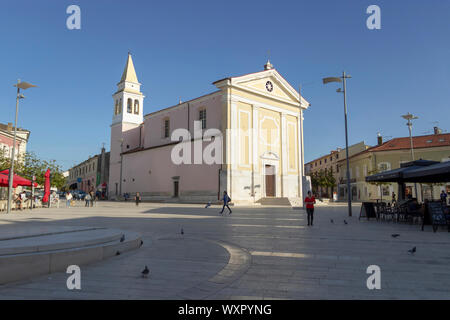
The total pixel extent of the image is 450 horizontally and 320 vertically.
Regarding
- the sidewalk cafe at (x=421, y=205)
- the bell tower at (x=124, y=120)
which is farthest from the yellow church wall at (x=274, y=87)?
the sidewalk cafe at (x=421, y=205)

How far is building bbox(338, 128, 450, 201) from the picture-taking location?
39406 millimetres

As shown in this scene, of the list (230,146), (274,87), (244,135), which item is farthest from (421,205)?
(274,87)

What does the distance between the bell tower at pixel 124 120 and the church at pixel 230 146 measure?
11.0 feet

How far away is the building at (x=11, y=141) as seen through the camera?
33.1 meters

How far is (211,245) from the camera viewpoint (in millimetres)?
7191

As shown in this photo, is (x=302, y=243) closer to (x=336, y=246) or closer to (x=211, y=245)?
(x=336, y=246)

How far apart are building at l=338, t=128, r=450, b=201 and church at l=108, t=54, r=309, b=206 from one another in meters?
11.5

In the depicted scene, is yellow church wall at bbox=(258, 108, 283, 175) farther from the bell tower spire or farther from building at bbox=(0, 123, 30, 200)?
building at bbox=(0, 123, 30, 200)

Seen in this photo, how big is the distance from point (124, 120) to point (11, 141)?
14107 millimetres

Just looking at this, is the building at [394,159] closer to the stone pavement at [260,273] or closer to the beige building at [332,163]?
the beige building at [332,163]

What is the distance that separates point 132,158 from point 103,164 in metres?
15.7

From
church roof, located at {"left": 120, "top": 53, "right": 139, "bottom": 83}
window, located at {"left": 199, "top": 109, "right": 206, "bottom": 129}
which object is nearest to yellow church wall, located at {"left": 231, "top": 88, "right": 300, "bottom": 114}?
window, located at {"left": 199, "top": 109, "right": 206, "bottom": 129}

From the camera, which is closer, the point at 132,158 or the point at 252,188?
the point at 252,188
